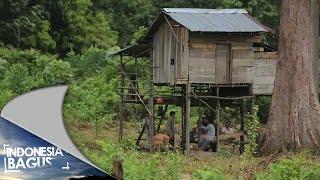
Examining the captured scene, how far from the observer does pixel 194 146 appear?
21.0m

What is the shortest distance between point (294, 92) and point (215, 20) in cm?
404

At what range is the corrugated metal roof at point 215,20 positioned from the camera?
19.7 m

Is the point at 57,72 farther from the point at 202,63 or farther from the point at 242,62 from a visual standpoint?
the point at 242,62

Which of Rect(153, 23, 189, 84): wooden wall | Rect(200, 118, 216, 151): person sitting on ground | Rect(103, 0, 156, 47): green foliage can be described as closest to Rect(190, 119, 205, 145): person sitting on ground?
Rect(200, 118, 216, 151): person sitting on ground

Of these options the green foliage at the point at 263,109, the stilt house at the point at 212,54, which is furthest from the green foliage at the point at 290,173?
the green foliage at the point at 263,109

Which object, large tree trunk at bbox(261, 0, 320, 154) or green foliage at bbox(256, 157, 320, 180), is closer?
green foliage at bbox(256, 157, 320, 180)

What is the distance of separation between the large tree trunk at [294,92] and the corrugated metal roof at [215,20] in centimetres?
198

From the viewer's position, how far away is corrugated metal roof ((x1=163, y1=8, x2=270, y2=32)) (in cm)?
1972

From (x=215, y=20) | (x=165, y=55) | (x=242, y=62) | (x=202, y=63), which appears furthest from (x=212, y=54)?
(x=165, y=55)

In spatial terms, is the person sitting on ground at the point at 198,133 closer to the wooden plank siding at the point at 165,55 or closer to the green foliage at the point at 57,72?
the wooden plank siding at the point at 165,55

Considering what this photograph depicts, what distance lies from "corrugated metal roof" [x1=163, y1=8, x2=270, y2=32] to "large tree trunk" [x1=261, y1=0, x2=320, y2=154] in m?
1.98

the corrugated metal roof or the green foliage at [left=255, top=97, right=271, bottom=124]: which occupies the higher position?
the corrugated metal roof

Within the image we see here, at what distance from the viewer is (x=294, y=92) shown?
58.3 ft

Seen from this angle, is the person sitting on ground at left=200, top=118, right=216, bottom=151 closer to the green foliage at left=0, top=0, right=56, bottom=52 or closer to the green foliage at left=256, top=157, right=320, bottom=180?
the green foliage at left=256, top=157, right=320, bottom=180
